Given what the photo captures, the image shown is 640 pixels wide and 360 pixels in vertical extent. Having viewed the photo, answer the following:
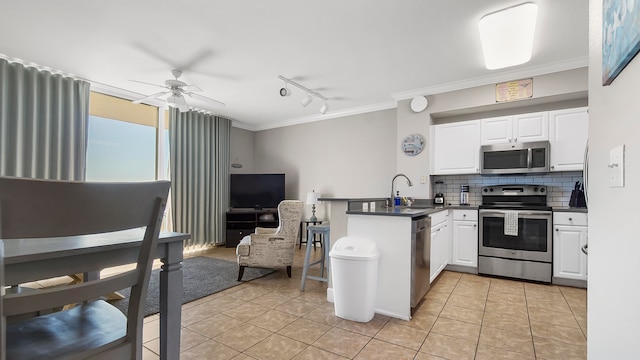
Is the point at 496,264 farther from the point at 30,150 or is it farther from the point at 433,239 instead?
the point at 30,150

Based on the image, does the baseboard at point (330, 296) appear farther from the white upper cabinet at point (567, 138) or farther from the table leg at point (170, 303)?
the white upper cabinet at point (567, 138)

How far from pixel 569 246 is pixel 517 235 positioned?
484 millimetres

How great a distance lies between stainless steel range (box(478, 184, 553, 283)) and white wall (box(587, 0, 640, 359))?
2.61 m

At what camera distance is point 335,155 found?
557cm

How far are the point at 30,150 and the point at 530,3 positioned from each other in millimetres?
5248

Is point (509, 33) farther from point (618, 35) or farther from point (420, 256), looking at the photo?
point (420, 256)

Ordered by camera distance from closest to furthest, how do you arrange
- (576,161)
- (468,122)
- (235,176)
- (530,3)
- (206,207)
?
(530,3) < (576,161) < (468,122) < (206,207) < (235,176)

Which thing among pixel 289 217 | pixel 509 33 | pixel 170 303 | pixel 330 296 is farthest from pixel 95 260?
pixel 509 33

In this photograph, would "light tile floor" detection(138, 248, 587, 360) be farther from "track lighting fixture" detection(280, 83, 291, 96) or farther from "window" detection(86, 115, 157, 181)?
"window" detection(86, 115, 157, 181)

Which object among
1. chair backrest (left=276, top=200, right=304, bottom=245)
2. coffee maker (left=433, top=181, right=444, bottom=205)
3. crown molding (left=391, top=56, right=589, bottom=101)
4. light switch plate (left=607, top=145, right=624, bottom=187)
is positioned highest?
crown molding (left=391, top=56, right=589, bottom=101)

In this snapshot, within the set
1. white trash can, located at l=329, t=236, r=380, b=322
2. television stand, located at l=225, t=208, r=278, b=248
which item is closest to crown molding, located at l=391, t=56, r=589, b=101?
white trash can, located at l=329, t=236, r=380, b=322

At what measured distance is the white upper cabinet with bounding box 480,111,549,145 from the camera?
3461 mm

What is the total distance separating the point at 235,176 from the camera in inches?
232

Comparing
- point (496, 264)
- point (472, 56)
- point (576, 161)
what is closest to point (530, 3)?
point (472, 56)
